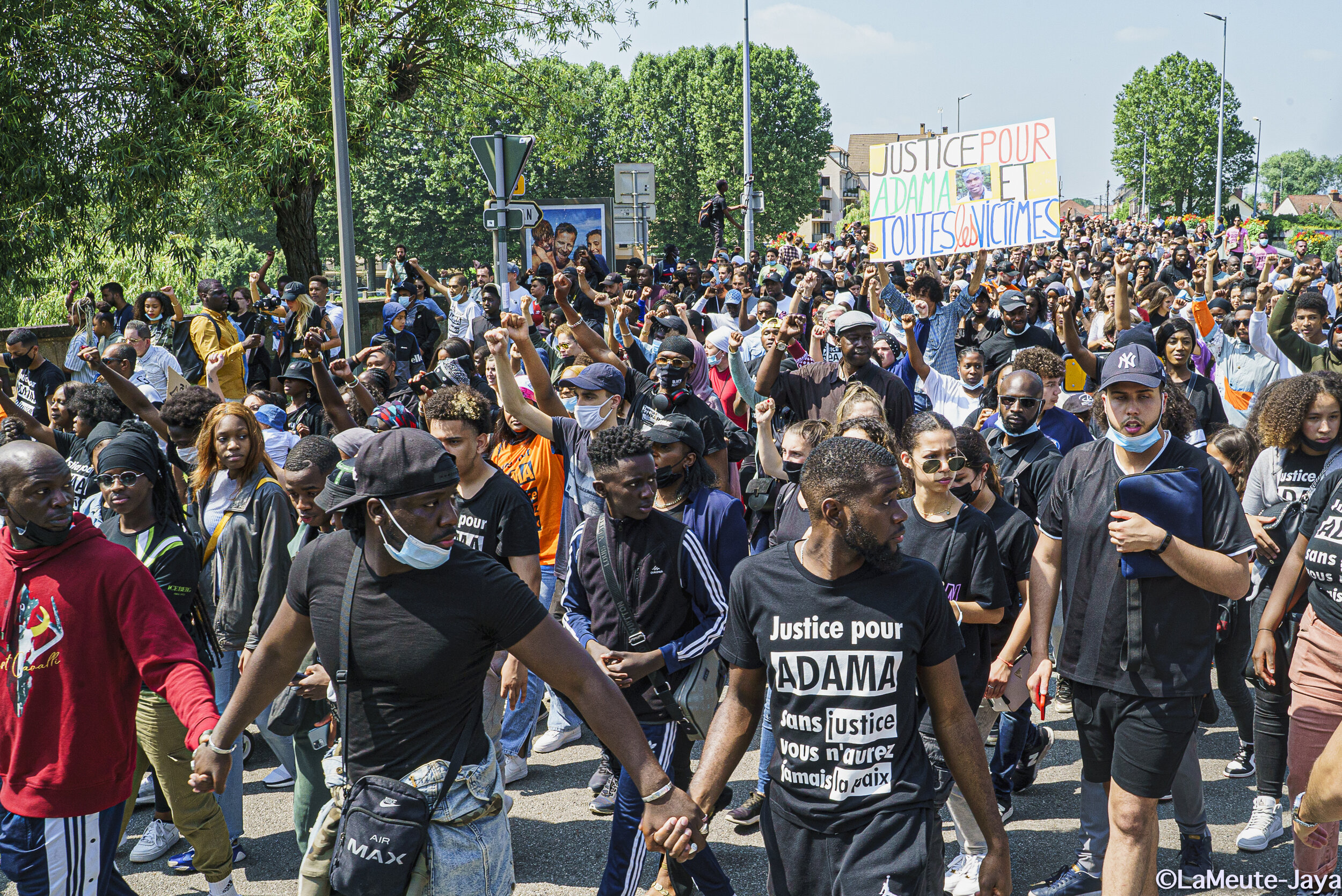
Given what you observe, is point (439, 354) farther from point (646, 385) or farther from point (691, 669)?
point (691, 669)

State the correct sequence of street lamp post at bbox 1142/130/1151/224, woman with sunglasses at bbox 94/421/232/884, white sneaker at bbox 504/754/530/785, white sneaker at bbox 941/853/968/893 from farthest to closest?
1. street lamp post at bbox 1142/130/1151/224
2. white sneaker at bbox 504/754/530/785
3. white sneaker at bbox 941/853/968/893
4. woman with sunglasses at bbox 94/421/232/884

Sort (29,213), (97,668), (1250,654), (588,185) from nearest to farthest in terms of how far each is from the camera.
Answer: (97,668) < (1250,654) < (29,213) < (588,185)

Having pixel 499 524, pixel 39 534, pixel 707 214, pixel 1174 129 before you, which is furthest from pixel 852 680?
pixel 1174 129

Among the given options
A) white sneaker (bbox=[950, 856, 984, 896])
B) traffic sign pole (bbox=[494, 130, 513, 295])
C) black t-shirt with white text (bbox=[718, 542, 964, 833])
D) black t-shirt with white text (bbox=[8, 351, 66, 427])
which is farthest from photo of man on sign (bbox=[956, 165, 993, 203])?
black t-shirt with white text (bbox=[718, 542, 964, 833])

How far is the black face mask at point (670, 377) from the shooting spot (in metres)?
6.71

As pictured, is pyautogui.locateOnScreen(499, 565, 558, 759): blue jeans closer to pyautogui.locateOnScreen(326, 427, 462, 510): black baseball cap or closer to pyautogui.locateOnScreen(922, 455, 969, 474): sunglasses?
pyautogui.locateOnScreen(922, 455, 969, 474): sunglasses

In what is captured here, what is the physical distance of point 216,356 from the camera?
7.97 meters

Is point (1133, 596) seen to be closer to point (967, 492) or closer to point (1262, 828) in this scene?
point (967, 492)

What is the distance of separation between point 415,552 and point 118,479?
2.21 meters

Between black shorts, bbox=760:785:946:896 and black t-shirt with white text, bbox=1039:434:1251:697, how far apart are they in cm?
118

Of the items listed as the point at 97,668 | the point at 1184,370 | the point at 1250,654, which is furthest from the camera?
the point at 1184,370

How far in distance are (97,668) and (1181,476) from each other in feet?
11.7

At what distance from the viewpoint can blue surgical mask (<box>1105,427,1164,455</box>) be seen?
13.3 ft

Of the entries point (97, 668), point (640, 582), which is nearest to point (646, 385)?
point (640, 582)
